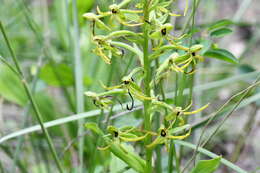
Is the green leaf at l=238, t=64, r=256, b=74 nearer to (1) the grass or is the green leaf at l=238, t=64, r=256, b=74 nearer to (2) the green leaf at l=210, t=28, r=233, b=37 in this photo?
(1) the grass

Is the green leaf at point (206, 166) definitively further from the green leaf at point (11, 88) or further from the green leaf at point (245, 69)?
the green leaf at point (11, 88)

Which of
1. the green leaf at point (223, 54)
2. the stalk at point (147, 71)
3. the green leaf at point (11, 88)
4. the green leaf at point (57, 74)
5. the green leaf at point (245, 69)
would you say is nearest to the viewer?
the stalk at point (147, 71)

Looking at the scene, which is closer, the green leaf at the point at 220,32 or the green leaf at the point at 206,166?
the green leaf at the point at 206,166

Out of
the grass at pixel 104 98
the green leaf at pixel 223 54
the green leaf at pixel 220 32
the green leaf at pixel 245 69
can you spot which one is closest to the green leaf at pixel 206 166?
the grass at pixel 104 98

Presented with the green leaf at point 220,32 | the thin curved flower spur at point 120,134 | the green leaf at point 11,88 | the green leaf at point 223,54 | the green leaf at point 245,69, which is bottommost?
the green leaf at point 11,88

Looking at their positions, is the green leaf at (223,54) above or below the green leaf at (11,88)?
above

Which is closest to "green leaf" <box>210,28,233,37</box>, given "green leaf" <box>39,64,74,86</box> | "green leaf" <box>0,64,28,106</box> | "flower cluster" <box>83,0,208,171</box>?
"flower cluster" <box>83,0,208,171</box>

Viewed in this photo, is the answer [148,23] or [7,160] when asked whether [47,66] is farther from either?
[148,23]

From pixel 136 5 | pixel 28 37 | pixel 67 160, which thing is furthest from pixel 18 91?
pixel 136 5
